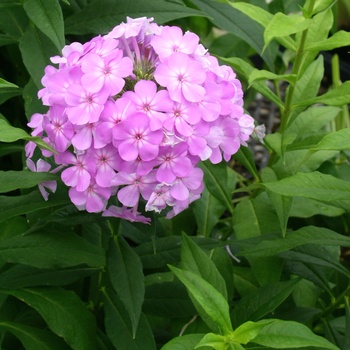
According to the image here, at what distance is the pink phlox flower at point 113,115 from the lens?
2.70 ft

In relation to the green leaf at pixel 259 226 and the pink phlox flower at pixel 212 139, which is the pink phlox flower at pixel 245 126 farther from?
the green leaf at pixel 259 226

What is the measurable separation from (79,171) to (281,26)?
1.08 ft

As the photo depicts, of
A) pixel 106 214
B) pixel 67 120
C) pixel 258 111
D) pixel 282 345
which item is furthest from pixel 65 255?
pixel 258 111

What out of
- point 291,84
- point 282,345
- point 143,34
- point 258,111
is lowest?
point 258,111

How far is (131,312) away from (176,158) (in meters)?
0.24

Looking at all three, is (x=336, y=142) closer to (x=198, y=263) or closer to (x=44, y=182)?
(x=198, y=263)

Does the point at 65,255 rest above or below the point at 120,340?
above

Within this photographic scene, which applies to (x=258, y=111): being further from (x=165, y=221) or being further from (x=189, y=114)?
(x=189, y=114)

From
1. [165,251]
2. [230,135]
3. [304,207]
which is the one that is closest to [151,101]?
[230,135]

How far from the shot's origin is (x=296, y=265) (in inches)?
46.6

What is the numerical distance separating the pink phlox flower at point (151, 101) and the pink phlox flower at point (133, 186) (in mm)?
70

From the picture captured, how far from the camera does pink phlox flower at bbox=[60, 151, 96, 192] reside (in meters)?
0.85

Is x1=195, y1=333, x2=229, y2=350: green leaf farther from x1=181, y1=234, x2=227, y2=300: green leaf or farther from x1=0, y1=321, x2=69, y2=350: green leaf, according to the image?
x1=0, y1=321, x2=69, y2=350: green leaf

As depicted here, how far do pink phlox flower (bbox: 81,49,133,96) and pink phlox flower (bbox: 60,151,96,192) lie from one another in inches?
3.3
